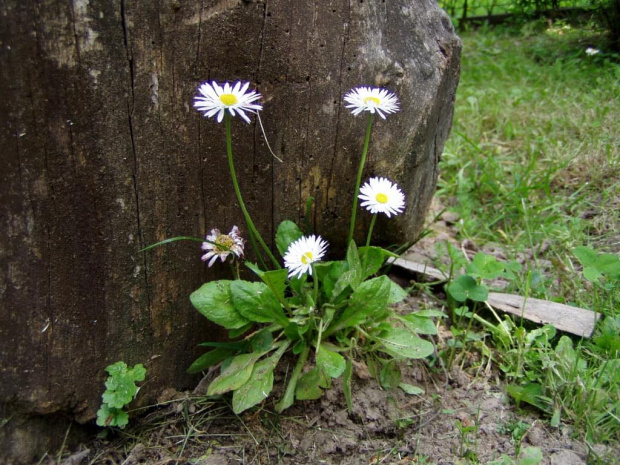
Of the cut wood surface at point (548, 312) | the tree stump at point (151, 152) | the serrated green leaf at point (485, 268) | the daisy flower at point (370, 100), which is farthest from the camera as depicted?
the serrated green leaf at point (485, 268)

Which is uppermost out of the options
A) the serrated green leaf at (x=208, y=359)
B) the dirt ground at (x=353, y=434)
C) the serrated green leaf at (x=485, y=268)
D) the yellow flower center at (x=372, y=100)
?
the yellow flower center at (x=372, y=100)

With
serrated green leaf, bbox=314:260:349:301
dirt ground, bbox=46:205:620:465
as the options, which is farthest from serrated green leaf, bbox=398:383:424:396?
serrated green leaf, bbox=314:260:349:301

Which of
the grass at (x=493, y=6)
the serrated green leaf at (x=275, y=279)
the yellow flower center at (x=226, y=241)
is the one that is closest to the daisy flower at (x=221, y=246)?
the yellow flower center at (x=226, y=241)

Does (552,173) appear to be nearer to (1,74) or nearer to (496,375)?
(496,375)

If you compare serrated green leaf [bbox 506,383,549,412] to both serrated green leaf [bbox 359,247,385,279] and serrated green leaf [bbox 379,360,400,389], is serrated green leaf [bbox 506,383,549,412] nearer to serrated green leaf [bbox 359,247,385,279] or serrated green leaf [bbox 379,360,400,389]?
serrated green leaf [bbox 379,360,400,389]

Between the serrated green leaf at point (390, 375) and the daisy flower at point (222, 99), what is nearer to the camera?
the daisy flower at point (222, 99)

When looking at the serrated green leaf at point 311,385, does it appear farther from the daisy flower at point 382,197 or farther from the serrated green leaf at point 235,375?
the daisy flower at point 382,197

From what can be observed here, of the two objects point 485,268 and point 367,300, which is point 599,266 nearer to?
point 485,268
